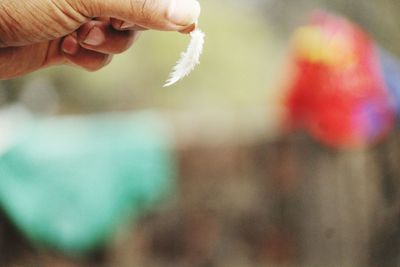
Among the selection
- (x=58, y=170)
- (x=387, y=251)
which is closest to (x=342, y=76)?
(x=387, y=251)

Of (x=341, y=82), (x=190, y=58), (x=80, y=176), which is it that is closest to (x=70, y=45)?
(x=190, y=58)

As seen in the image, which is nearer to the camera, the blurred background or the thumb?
the thumb

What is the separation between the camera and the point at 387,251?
3369 mm

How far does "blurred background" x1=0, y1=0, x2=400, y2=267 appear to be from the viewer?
11.7 feet

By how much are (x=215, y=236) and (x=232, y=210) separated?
0.64 feet

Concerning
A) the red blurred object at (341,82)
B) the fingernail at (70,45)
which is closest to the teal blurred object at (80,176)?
the red blurred object at (341,82)

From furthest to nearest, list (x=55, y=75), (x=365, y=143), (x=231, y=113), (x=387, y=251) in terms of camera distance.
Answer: (x=55, y=75) < (x=231, y=113) < (x=365, y=143) < (x=387, y=251)

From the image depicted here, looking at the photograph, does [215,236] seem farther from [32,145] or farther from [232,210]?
[32,145]

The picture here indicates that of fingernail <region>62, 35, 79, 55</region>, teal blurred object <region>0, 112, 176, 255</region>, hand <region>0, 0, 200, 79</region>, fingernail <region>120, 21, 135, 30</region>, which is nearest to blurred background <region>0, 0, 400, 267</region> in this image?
teal blurred object <region>0, 112, 176, 255</region>

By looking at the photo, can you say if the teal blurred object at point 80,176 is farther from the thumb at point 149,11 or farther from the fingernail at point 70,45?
the thumb at point 149,11

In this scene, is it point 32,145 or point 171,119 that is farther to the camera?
point 171,119

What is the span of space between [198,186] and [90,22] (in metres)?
3.07

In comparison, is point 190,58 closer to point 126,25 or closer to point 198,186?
point 126,25

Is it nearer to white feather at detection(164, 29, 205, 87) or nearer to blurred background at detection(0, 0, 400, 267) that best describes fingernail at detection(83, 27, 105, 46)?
white feather at detection(164, 29, 205, 87)
